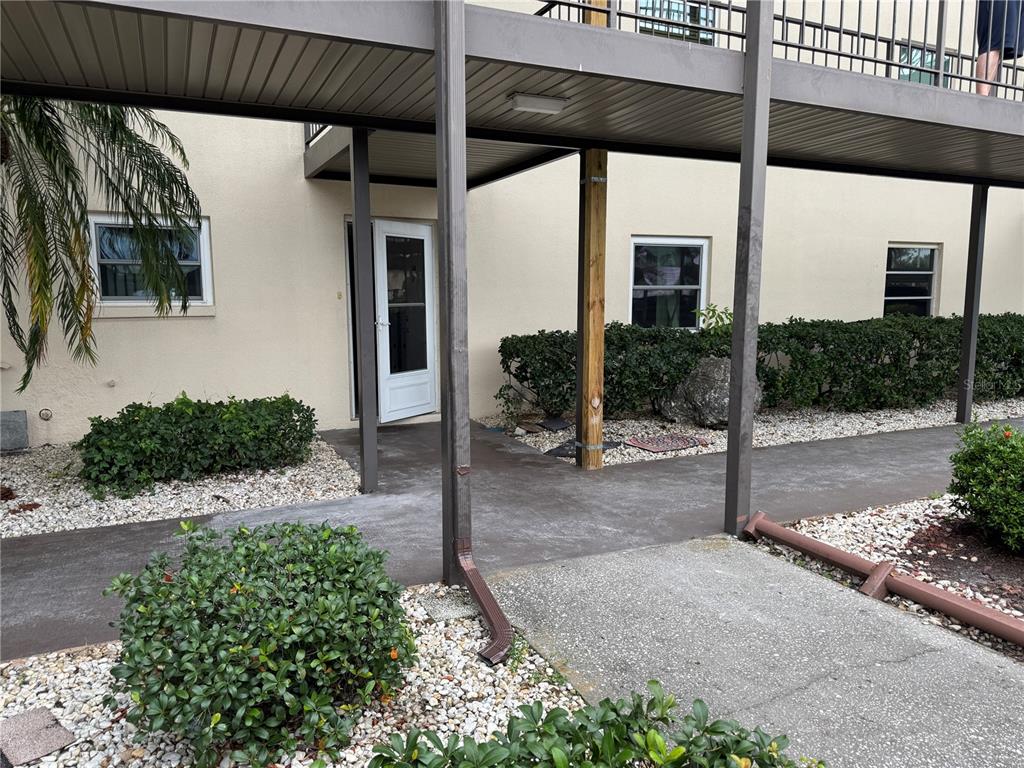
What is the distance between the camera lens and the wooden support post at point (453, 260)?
316 centimetres

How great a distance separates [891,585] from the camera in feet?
11.3

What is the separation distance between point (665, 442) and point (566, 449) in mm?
1023

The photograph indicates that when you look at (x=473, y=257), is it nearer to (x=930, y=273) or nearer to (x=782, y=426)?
(x=782, y=426)

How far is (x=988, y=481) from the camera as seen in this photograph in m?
3.84

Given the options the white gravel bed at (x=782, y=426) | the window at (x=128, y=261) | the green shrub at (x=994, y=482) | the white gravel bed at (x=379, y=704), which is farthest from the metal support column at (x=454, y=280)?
the window at (x=128, y=261)

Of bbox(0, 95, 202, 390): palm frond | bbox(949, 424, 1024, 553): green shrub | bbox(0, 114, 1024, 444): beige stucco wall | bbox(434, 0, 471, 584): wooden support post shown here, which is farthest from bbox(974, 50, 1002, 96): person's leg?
bbox(0, 95, 202, 390): palm frond

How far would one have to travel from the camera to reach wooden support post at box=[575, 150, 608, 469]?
5.51m

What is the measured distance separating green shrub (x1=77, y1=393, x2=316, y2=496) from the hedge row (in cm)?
253

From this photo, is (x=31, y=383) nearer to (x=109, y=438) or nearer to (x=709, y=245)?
(x=109, y=438)

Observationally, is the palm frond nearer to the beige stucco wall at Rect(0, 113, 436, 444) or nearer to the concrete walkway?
the beige stucco wall at Rect(0, 113, 436, 444)

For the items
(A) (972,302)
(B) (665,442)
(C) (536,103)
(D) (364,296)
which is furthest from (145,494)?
(A) (972,302)

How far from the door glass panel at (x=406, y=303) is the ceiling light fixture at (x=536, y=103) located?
334 cm

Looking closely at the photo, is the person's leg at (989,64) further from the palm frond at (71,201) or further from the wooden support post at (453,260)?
the palm frond at (71,201)

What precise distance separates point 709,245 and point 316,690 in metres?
7.88
